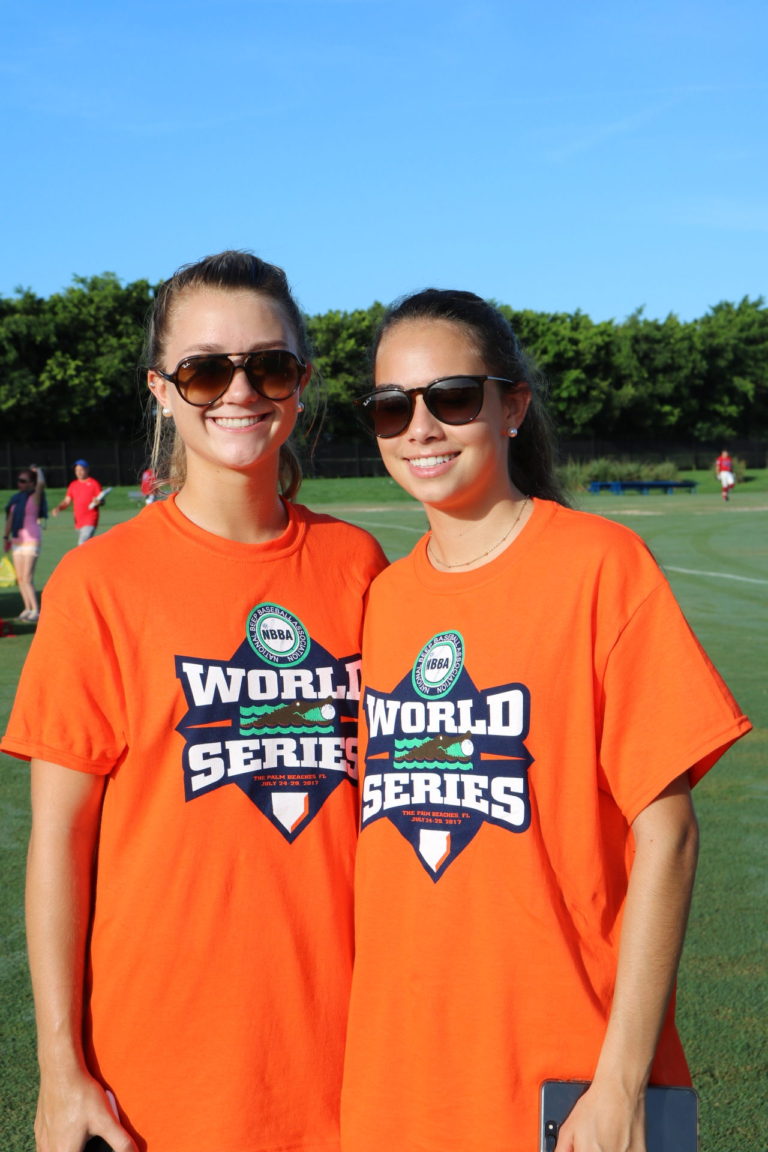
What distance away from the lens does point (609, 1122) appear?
1.77 meters

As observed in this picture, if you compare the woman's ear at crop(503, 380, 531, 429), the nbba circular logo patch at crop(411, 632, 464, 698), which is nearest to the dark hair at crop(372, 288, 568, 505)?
the woman's ear at crop(503, 380, 531, 429)

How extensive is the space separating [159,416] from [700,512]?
33.5m

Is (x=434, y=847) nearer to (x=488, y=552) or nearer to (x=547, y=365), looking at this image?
(x=488, y=552)

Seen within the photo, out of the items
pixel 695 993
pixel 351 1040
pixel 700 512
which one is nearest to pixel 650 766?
pixel 351 1040

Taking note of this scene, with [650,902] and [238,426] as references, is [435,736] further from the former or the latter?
[238,426]

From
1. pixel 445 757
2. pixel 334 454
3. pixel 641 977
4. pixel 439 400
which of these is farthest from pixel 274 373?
pixel 334 454

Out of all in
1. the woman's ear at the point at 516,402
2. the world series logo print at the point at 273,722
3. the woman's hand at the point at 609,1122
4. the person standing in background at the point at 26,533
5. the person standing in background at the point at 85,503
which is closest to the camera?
the woman's hand at the point at 609,1122

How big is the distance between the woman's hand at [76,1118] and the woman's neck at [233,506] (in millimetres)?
1014

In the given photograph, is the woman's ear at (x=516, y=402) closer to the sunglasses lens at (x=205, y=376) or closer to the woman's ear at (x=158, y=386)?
the sunglasses lens at (x=205, y=376)

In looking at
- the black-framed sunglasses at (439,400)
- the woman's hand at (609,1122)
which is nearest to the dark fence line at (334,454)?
the black-framed sunglasses at (439,400)

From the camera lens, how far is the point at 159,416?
2.79 metres

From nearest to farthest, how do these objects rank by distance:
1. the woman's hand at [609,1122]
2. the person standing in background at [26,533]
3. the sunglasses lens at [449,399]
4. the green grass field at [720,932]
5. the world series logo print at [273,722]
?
1. the woman's hand at [609,1122]
2. the world series logo print at [273,722]
3. the sunglasses lens at [449,399]
4. the green grass field at [720,932]
5. the person standing in background at [26,533]

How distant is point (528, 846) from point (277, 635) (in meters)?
0.61

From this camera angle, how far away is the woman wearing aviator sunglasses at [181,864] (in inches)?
79.0
